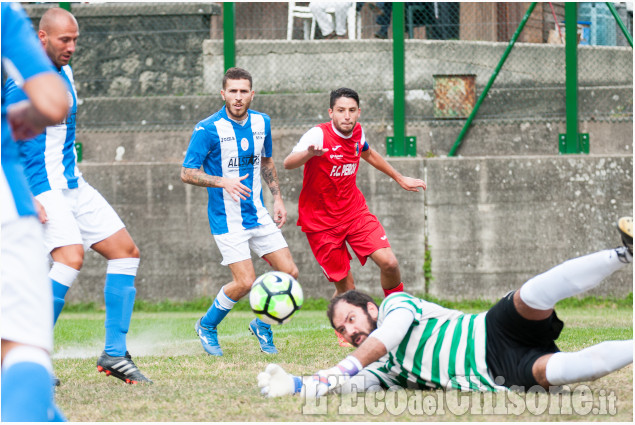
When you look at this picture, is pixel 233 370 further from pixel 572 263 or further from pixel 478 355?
pixel 572 263

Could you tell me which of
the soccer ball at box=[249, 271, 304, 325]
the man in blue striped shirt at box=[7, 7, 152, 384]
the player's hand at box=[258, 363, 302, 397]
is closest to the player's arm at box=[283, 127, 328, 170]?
the soccer ball at box=[249, 271, 304, 325]

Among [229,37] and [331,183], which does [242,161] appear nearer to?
[331,183]

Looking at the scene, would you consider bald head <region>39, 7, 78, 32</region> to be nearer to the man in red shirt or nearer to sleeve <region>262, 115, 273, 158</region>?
sleeve <region>262, 115, 273, 158</region>

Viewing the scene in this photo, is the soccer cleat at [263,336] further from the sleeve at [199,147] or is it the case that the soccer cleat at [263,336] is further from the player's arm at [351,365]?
the player's arm at [351,365]

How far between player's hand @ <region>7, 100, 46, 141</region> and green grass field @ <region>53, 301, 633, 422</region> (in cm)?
165

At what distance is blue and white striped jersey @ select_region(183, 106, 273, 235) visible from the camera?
21.4 feet

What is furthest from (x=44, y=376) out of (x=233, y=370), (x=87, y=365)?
(x=87, y=365)

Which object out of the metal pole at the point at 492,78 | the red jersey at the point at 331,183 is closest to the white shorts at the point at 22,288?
the red jersey at the point at 331,183

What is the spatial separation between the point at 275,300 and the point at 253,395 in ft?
3.04

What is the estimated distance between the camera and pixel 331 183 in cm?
714

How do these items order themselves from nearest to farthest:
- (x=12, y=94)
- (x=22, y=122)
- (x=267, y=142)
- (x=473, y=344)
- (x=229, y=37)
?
(x=22, y=122)
(x=473, y=344)
(x=12, y=94)
(x=267, y=142)
(x=229, y=37)

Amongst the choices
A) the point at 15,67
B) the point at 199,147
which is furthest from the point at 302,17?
the point at 15,67

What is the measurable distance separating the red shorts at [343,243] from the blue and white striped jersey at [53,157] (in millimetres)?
2570

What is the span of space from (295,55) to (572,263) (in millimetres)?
9016
